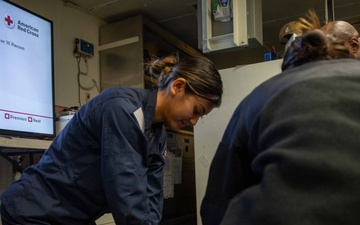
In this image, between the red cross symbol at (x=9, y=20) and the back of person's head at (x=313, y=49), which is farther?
the red cross symbol at (x=9, y=20)

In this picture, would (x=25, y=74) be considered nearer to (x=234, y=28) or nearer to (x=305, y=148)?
(x=234, y=28)

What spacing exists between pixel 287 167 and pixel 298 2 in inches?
111

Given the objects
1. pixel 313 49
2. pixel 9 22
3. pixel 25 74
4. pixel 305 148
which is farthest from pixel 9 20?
pixel 305 148

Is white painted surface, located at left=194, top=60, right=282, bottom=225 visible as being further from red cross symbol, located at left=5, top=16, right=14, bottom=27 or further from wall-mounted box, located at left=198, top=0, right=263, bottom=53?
red cross symbol, located at left=5, top=16, right=14, bottom=27

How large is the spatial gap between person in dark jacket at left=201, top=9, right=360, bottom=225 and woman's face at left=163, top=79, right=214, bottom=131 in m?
0.62

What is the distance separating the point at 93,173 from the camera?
3.42ft

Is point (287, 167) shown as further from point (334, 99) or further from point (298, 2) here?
point (298, 2)

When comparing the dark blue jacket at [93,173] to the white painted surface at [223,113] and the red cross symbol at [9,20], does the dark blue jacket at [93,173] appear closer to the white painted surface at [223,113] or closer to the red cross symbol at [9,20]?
the red cross symbol at [9,20]

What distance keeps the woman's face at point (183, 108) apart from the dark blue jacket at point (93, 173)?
16cm

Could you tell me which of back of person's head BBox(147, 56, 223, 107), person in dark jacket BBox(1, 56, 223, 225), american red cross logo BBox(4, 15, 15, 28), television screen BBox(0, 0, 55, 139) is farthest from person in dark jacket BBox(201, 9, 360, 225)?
american red cross logo BBox(4, 15, 15, 28)

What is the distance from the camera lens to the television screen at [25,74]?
181 centimetres

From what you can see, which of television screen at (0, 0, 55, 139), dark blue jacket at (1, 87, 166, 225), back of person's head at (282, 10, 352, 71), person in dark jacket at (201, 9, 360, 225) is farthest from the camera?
television screen at (0, 0, 55, 139)

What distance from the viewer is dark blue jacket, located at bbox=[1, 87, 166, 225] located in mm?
982

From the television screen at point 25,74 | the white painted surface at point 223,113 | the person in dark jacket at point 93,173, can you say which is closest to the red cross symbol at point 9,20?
the television screen at point 25,74
